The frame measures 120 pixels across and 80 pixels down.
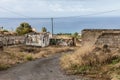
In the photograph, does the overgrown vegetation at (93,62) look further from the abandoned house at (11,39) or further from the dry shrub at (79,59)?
the abandoned house at (11,39)

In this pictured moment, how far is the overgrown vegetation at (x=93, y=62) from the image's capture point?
78.9ft

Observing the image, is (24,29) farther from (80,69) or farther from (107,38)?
(80,69)

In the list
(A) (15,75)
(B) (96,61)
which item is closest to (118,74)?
(B) (96,61)

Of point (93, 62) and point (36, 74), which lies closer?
point (36, 74)

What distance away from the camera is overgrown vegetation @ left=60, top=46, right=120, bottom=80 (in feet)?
78.9

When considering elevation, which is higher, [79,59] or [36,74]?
[79,59]

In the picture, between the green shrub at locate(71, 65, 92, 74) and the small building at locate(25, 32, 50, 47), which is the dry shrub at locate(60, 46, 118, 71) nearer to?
the green shrub at locate(71, 65, 92, 74)

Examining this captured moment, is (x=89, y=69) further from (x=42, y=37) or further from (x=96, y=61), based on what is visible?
(x=42, y=37)

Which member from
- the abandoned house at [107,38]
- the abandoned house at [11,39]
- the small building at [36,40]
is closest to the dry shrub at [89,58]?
the abandoned house at [107,38]

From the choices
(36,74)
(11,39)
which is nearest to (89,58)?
(36,74)

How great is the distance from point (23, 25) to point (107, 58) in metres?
48.1

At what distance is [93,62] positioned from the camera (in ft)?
84.4

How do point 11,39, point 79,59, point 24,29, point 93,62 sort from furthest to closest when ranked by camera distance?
1. point 24,29
2. point 11,39
3. point 79,59
4. point 93,62

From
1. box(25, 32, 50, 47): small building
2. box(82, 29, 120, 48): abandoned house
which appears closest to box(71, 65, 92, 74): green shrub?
box(82, 29, 120, 48): abandoned house
